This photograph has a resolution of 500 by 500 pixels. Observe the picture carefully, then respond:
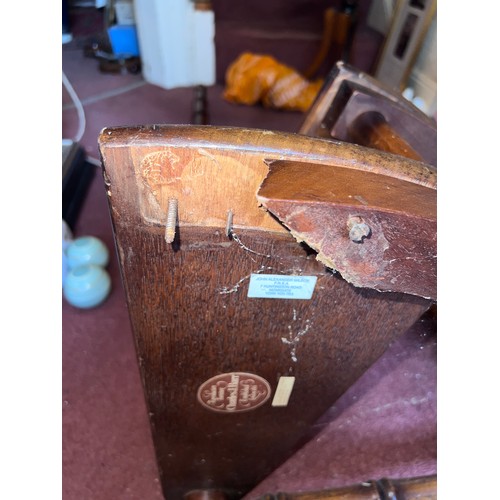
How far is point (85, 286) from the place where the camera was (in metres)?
1.12

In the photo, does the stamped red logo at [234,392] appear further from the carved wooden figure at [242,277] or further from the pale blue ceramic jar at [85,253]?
the pale blue ceramic jar at [85,253]

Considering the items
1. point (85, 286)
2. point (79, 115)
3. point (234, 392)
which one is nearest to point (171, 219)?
point (234, 392)

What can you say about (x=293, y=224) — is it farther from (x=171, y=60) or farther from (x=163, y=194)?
(x=171, y=60)

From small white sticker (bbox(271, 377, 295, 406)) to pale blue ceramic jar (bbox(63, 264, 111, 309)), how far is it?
684 millimetres

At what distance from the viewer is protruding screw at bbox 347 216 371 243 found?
0.35 meters

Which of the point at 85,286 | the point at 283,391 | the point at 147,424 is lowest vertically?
the point at 147,424

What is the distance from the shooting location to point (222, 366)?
0.53m

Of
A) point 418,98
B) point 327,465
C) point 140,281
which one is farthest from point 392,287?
point 418,98

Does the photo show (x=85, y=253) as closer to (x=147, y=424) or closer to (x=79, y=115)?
(x=147, y=424)

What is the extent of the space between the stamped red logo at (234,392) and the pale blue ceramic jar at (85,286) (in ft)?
2.12

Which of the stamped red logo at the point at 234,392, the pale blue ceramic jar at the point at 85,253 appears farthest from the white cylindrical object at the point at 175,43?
the stamped red logo at the point at 234,392

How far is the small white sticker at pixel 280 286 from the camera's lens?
0.42 metres

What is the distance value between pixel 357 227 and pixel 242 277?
0.41 ft

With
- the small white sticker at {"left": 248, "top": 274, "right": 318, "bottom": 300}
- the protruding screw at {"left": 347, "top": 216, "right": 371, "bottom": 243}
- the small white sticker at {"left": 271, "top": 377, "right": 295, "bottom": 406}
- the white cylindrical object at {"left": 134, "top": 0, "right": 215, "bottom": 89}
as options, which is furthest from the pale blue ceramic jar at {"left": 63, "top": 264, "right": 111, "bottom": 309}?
the white cylindrical object at {"left": 134, "top": 0, "right": 215, "bottom": 89}
